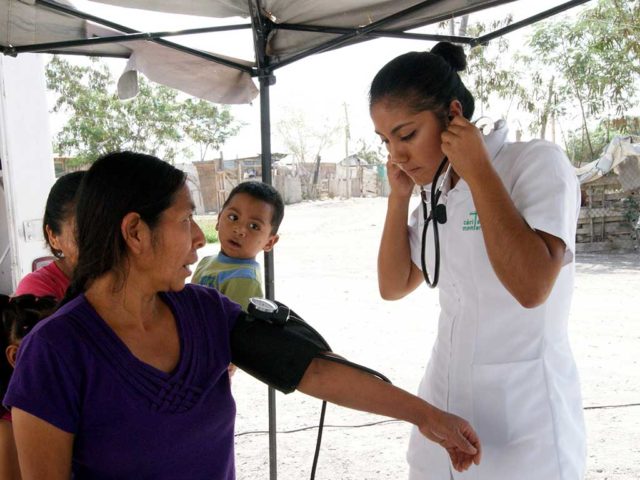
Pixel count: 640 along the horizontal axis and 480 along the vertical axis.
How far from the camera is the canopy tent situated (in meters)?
2.42

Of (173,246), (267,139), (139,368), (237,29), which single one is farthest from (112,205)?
(237,29)

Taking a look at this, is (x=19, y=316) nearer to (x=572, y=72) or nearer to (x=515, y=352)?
(x=515, y=352)

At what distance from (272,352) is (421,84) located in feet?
2.50

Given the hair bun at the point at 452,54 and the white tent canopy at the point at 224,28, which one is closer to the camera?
the hair bun at the point at 452,54

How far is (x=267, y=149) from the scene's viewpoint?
2746 millimetres

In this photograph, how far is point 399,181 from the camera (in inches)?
68.1

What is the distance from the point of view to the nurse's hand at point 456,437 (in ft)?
4.11

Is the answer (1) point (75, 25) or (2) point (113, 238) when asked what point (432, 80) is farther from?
(1) point (75, 25)

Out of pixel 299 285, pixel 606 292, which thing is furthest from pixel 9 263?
pixel 606 292

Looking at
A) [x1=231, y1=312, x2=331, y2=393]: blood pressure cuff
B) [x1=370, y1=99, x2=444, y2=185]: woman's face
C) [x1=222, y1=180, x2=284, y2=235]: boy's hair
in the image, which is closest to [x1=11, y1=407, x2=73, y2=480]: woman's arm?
[x1=231, y1=312, x2=331, y2=393]: blood pressure cuff

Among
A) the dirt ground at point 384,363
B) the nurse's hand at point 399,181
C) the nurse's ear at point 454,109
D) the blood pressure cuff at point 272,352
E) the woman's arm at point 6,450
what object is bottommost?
the dirt ground at point 384,363

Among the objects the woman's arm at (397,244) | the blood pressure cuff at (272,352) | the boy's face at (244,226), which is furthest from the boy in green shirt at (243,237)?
the blood pressure cuff at (272,352)

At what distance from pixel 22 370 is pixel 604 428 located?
417cm

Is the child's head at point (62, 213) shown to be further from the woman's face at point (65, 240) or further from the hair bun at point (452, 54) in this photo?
the hair bun at point (452, 54)
